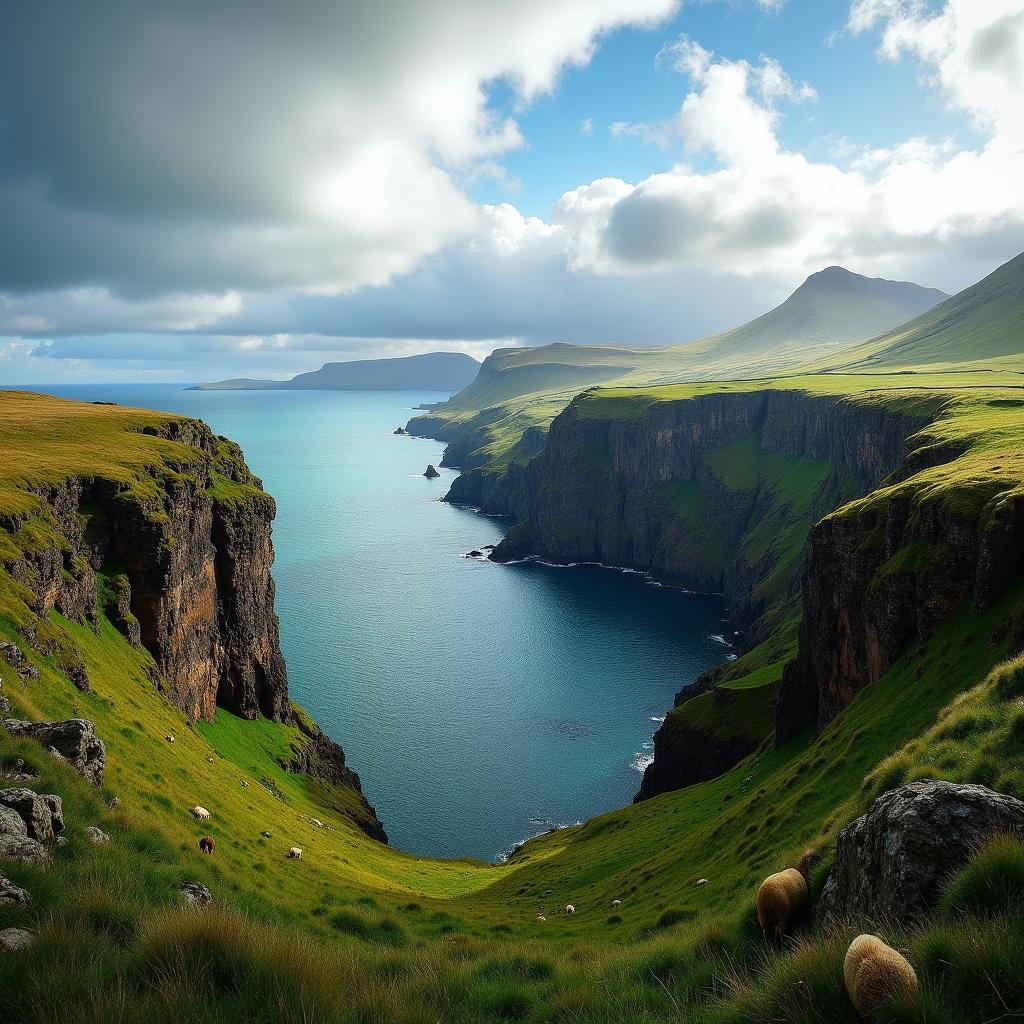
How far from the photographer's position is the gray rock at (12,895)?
10680mm

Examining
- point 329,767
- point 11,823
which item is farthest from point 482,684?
point 11,823

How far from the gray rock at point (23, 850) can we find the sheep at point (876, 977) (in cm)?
1255

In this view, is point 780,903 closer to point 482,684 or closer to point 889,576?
point 889,576

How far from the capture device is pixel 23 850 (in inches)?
505

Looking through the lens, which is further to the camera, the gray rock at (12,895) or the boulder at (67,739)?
the boulder at (67,739)

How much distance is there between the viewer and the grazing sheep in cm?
1414

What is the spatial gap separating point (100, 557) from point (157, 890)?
156 feet

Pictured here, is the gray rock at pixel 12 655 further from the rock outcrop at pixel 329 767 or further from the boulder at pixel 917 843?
the rock outcrop at pixel 329 767

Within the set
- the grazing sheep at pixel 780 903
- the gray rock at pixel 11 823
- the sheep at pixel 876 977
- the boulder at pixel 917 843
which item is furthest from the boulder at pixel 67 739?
the sheep at pixel 876 977

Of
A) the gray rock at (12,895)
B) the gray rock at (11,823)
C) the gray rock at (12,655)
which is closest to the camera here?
the gray rock at (12,895)

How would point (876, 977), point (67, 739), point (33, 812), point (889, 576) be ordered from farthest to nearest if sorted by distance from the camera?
point (889, 576)
point (67, 739)
point (33, 812)
point (876, 977)

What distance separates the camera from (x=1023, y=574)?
3975 centimetres

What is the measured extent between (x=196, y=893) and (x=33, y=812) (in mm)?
4329

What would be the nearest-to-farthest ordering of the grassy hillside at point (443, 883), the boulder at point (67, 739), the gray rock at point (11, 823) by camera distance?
the grassy hillside at point (443, 883) → the gray rock at point (11, 823) → the boulder at point (67, 739)
